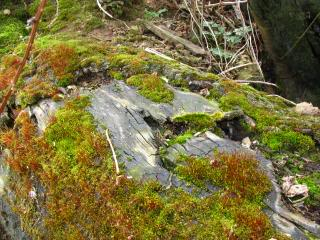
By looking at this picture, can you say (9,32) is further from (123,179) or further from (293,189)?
(293,189)

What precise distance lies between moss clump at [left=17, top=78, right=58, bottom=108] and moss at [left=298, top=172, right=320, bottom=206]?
2.64 meters

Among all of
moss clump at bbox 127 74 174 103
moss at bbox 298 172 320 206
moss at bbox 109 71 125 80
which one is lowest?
moss at bbox 298 172 320 206

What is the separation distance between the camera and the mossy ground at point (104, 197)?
108 inches

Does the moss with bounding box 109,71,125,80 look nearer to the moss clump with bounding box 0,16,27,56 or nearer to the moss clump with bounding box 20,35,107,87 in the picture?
the moss clump with bounding box 20,35,107,87

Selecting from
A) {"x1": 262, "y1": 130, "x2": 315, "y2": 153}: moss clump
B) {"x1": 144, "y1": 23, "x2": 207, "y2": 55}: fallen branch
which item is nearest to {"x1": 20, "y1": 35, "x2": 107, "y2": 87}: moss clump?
{"x1": 144, "y1": 23, "x2": 207, "y2": 55}: fallen branch

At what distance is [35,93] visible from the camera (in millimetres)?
4258

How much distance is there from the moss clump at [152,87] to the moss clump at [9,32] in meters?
2.65

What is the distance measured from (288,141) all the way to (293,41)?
245 cm

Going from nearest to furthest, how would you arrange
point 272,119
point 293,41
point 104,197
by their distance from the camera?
point 104,197 < point 272,119 < point 293,41

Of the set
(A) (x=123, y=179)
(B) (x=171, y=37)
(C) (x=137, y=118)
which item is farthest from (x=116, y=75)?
(B) (x=171, y=37)

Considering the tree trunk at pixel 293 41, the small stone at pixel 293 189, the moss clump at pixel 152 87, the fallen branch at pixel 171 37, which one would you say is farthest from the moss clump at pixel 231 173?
the fallen branch at pixel 171 37

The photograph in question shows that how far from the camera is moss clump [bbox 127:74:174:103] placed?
405 centimetres

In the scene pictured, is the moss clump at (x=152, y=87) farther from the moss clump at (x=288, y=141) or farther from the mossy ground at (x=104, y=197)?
the moss clump at (x=288, y=141)

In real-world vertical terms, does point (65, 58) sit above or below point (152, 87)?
above
